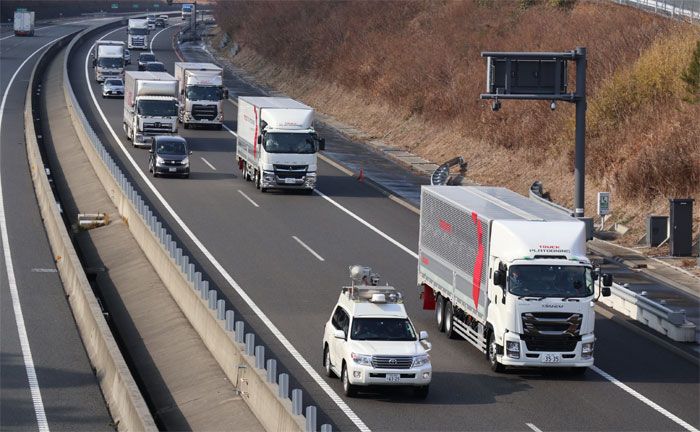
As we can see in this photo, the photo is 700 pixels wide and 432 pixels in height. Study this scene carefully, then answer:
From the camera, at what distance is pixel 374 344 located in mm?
26688

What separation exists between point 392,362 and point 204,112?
49.1 metres

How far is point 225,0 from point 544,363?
142393 mm

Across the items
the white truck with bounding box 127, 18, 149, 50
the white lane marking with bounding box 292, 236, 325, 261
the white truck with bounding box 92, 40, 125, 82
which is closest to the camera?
the white lane marking with bounding box 292, 236, 325, 261

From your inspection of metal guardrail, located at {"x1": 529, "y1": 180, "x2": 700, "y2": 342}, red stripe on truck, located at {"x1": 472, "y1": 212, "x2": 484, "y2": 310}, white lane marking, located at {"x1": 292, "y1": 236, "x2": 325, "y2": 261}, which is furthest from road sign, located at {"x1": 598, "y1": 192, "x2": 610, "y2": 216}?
red stripe on truck, located at {"x1": 472, "y1": 212, "x2": 484, "y2": 310}

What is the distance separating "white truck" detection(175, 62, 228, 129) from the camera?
240 feet

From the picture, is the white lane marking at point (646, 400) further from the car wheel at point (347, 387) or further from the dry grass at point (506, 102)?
the dry grass at point (506, 102)

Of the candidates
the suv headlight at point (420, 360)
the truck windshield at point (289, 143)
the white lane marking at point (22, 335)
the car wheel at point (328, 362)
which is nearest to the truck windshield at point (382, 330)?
the suv headlight at point (420, 360)

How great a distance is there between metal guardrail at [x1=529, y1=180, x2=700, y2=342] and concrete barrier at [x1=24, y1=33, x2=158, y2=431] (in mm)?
11123

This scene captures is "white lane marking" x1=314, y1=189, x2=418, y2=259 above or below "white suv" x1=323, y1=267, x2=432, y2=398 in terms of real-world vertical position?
above

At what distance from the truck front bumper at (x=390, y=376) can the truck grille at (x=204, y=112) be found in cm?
4881

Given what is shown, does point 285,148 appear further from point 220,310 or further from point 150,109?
point 220,310

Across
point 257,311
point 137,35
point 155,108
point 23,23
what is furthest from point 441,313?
point 23,23

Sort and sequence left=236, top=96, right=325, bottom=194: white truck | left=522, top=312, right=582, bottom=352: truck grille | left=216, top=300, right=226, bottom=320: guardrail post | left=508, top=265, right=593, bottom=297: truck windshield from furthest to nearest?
1. left=236, top=96, right=325, bottom=194: white truck
2. left=216, top=300, right=226, bottom=320: guardrail post
3. left=508, top=265, right=593, bottom=297: truck windshield
4. left=522, top=312, right=582, bottom=352: truck grille

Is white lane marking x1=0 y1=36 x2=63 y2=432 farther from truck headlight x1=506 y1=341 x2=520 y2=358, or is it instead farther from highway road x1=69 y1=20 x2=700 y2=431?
truck headlight x1=506 y1=341 x2=520 y2=358
